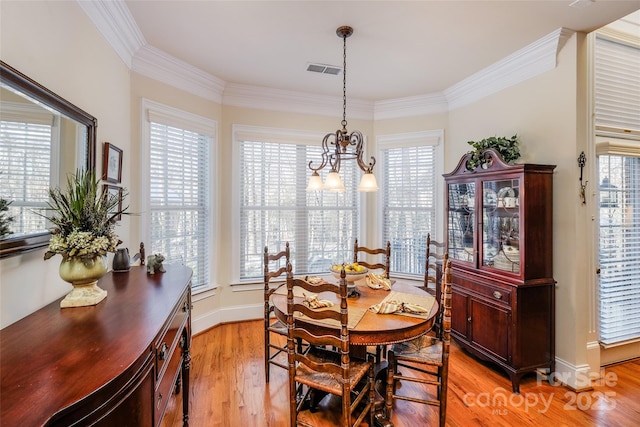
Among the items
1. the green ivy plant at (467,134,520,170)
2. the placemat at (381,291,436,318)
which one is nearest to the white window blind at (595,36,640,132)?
the green ivy plant at (467,134,520,170)

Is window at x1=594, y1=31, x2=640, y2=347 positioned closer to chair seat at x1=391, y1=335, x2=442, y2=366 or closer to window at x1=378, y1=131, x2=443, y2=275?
window at x1=378, y1=131, x2=443, y2=275

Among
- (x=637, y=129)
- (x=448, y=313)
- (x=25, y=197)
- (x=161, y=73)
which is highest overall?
(x=161, y=73)

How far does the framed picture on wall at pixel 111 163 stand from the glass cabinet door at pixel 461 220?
3.23 meters

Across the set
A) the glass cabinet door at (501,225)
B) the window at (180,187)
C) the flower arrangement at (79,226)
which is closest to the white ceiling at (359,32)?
the window at (180,187)

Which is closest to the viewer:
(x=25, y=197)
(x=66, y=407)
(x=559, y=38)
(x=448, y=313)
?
(x=66, y=407)

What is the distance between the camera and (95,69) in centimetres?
212

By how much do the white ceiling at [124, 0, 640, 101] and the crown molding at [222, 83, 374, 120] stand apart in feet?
0.83

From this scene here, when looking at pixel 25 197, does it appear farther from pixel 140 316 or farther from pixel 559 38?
pixel 559 38

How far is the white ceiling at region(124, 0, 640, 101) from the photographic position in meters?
2.26

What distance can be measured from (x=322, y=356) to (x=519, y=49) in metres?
3.23

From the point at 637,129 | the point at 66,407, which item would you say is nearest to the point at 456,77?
the point at 637,129

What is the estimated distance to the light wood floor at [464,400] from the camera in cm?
214

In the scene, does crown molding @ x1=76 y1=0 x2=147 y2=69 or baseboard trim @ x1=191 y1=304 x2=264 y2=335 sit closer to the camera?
crown molding @ x1=76 y1=0 x2=147 y2=69

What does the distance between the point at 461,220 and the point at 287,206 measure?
2.12 metres
